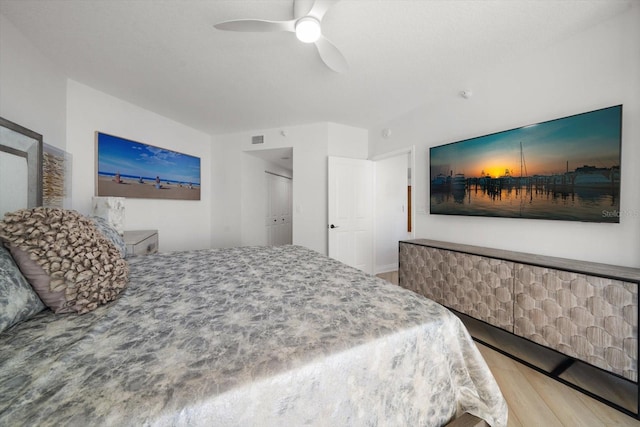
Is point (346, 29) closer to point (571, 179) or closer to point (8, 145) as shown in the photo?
point (571, 179)

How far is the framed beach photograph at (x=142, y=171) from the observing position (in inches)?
107

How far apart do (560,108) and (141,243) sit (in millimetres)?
3945

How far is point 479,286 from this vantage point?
2000 mm

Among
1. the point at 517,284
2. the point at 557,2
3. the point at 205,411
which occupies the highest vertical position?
the point at 557,2

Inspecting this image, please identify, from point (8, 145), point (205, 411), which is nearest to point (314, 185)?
point (8, 145)

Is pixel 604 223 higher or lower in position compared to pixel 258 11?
lower

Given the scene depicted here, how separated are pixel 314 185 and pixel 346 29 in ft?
7.29

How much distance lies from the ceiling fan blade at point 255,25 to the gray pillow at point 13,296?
150 cm

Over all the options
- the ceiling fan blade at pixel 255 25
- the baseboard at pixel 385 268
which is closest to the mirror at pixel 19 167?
the ceiling fan blade at pixel 255 25

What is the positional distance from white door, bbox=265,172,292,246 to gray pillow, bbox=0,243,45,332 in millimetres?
3947

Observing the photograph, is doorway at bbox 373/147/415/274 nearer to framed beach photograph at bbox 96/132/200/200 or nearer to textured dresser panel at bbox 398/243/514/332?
textured dresser panel at bbox 398/243/514/332

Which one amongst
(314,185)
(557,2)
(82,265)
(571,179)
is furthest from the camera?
(314,185)

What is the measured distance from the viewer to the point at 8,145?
154 cm

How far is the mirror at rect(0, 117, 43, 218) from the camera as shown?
1500mm
